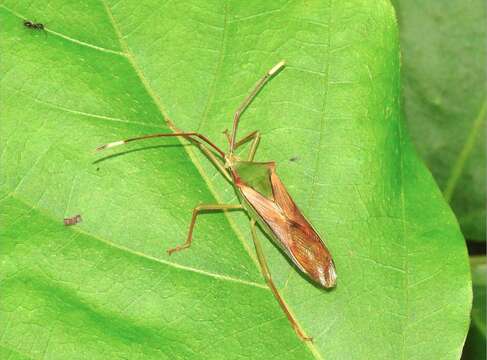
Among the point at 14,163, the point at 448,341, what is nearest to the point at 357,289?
the point at 448,341

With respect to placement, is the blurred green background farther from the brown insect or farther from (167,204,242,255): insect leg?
(167,204,242,255): insect leg

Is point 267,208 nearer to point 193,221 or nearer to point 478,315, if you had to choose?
point 193,221

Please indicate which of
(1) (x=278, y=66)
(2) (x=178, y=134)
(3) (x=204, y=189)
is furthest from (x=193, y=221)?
(1) (x=278, y=66)

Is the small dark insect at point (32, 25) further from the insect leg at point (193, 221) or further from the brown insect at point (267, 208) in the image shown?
the insect leg at point (193, 221)

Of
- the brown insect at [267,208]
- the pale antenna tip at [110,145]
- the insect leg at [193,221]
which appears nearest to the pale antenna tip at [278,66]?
the brown insect at [267,208]

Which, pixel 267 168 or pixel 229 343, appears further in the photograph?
pixel 267 168

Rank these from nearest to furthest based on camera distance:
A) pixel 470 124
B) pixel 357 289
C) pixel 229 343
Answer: pixel 229 343 → pixel 357 289 → pixel 470 124

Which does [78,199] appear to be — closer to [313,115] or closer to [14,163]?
[14,163]
